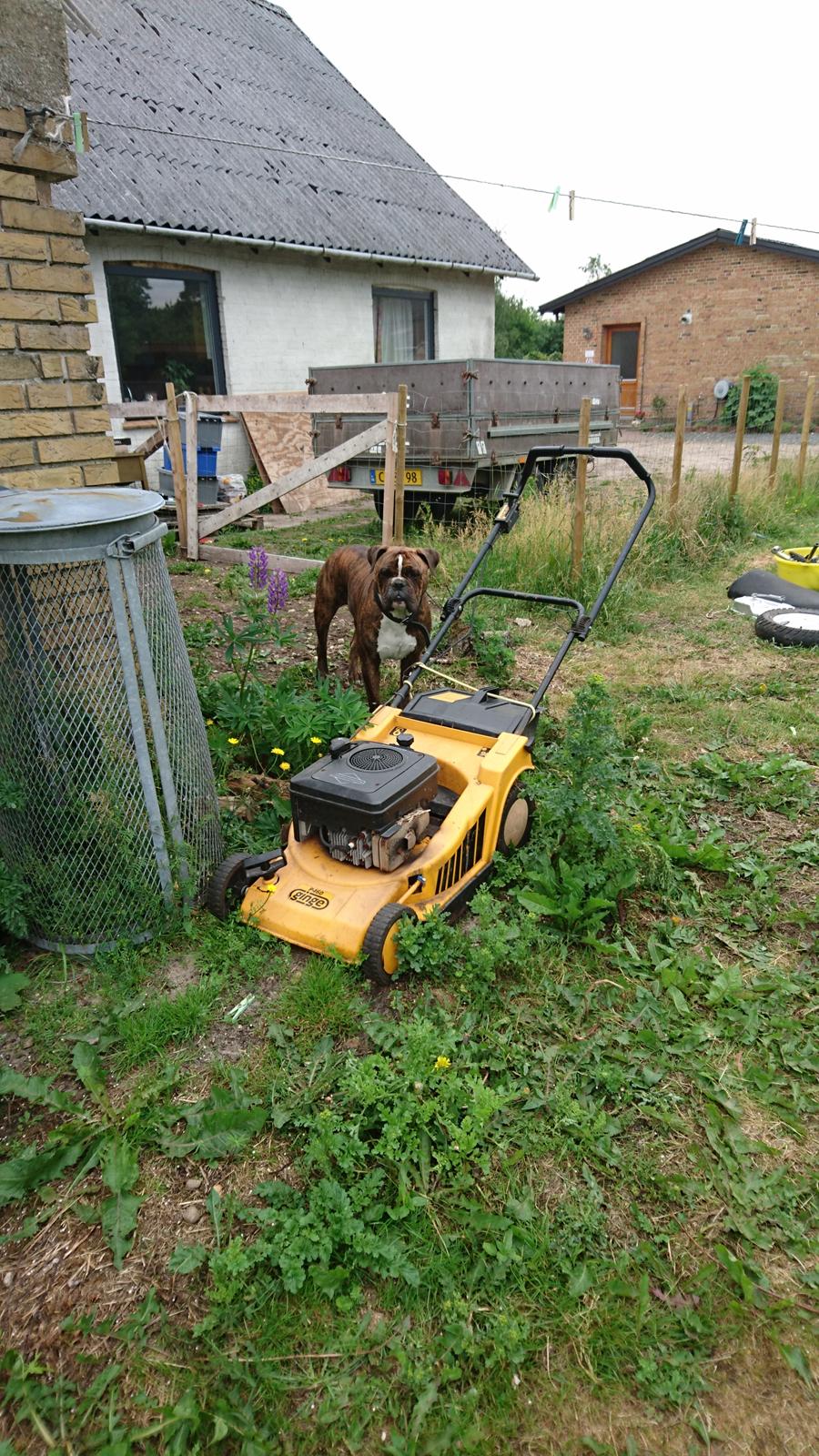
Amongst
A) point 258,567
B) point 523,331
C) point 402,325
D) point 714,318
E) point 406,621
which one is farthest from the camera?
point 523,331

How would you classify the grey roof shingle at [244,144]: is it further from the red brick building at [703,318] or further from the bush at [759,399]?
the red brick building at [703,318]

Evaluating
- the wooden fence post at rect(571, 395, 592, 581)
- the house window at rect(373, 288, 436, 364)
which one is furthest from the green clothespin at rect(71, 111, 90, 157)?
the house window at rect(373, 288, 436, 364)

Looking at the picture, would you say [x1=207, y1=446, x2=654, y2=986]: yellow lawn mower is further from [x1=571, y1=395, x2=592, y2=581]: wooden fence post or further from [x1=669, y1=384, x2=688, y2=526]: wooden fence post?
[x1=669, y1=384, x2=688, y2=526]: wooden fence post

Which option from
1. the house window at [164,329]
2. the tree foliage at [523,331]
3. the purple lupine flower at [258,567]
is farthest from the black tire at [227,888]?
the tree foliage at [523,331]

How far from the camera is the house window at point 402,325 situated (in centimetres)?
1580

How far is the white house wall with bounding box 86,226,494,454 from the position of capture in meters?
11.3

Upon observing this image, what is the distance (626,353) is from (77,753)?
28.7 metres

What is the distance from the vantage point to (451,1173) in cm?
230

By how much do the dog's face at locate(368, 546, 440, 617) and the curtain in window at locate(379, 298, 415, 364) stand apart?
12379 millimetres

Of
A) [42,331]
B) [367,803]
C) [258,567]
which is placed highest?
[42,331]

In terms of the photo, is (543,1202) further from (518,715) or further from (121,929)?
(518,715)

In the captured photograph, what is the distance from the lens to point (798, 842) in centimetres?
382

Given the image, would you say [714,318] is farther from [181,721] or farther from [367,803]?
[367,803]

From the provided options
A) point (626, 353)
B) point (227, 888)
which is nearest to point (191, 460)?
point (227, 888)
